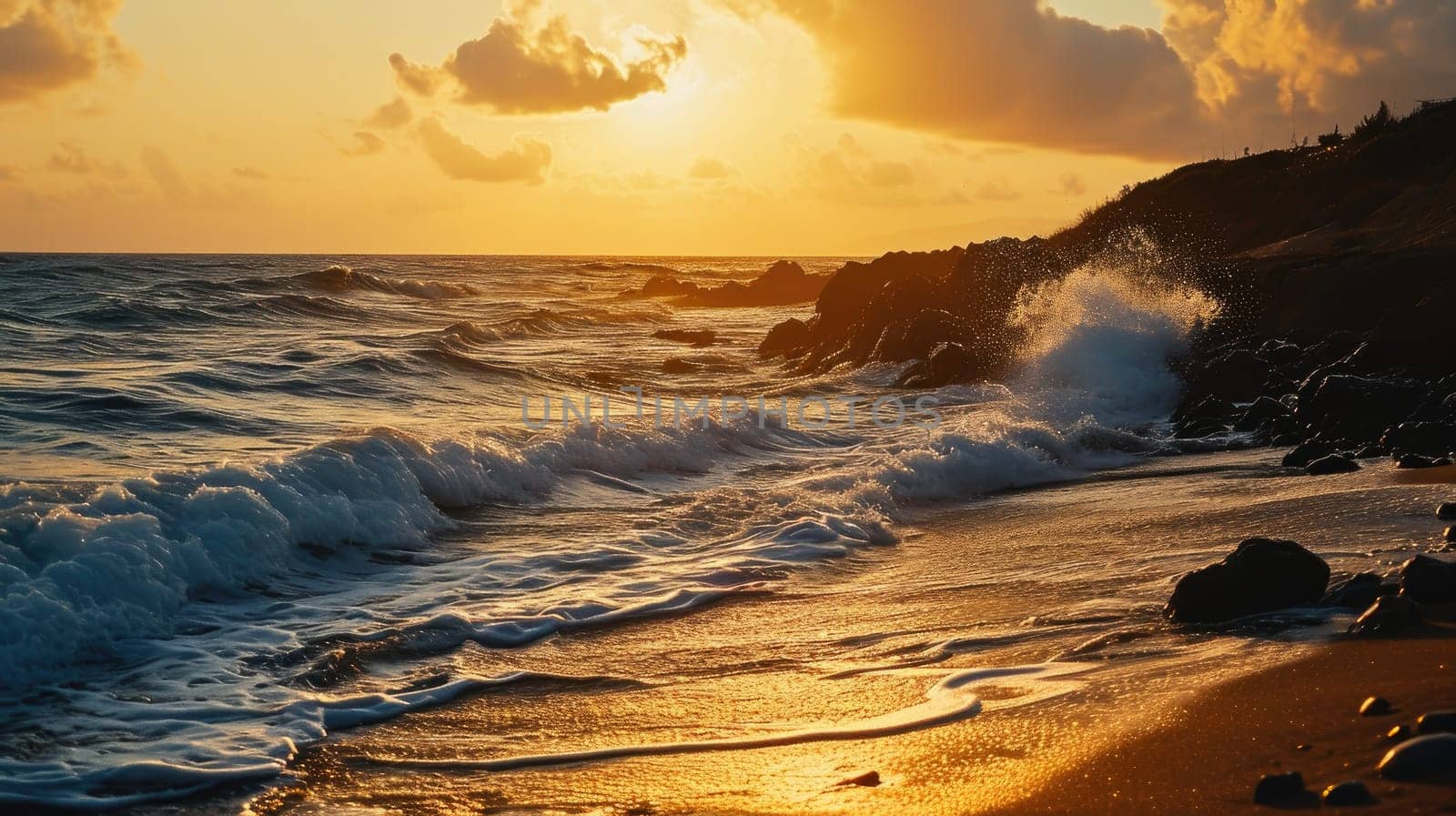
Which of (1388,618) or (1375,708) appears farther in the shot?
(1388,618)

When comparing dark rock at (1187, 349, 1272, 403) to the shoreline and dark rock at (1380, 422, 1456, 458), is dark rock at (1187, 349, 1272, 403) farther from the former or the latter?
the shoreline

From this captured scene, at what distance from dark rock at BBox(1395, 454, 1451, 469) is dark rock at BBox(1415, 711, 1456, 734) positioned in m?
7.12

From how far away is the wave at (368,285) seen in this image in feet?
158

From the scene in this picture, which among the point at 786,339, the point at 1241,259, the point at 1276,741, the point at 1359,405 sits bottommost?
the point at 1276,741

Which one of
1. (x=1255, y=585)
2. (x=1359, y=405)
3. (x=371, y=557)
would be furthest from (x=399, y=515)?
(x=1359, y=405)

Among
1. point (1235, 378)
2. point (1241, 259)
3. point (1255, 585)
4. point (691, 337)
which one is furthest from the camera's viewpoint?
point (691, 337)

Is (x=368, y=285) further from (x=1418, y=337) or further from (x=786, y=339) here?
(x=1418, y=337)

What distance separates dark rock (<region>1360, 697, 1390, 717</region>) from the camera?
A: 4.30 metres

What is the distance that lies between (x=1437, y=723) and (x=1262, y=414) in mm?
11993

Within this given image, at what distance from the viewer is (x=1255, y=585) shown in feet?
20.1

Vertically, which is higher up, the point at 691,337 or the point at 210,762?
the point at 691,337

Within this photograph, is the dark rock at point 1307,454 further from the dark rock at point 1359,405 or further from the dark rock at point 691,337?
the dark rock at point 691,337

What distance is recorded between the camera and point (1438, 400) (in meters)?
12.5

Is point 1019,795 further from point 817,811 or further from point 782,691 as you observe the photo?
point 782,691
